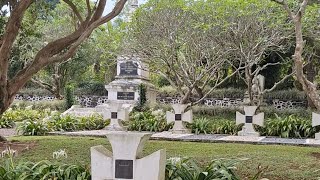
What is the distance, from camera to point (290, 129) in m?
14.9

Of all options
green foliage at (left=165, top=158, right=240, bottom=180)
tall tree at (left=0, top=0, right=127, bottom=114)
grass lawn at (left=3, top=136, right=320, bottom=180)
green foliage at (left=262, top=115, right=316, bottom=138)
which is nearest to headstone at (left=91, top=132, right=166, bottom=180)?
green foliage at (left=165, top=158, right=240, bottom=180)

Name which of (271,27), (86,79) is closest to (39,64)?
(271,27)

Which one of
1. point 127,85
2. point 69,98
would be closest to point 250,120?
point 127,85

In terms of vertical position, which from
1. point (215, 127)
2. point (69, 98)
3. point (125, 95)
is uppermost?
point (125, 95)

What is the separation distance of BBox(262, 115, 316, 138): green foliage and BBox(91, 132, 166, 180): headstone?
10.1 meters

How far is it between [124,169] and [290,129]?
10.4 metres

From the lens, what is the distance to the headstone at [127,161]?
17.8ft

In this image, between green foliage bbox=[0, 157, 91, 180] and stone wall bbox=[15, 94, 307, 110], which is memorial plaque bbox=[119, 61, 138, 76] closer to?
stone wall bbox=[15, 94, 307, 110]

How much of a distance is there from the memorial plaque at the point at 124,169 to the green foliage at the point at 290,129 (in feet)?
33.2

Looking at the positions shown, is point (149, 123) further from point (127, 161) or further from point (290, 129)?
point (127, 161)

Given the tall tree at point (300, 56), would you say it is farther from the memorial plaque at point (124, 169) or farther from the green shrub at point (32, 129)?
the green shrub at point (32, 129)

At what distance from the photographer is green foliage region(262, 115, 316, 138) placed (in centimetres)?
1466

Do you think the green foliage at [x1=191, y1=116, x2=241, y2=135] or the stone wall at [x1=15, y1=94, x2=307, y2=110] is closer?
→ the green foliage at [x1=191, y1=116, x2=241, y2=135]

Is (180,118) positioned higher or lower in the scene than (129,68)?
lower
